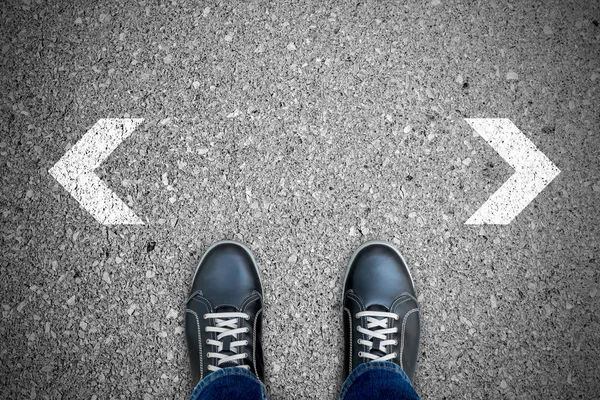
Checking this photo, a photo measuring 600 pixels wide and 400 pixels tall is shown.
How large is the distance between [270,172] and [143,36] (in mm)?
731

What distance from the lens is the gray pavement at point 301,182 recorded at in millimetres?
1218

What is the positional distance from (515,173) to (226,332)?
1.24 meters

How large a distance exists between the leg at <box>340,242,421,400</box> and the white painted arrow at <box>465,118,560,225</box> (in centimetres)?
36

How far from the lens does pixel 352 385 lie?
111 cm

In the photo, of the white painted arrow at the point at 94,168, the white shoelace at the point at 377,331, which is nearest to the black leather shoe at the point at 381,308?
the white shoelace at the point at 377,331

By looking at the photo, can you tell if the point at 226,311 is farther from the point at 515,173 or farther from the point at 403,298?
the point at 515,173

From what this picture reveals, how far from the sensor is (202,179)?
1.24 metres

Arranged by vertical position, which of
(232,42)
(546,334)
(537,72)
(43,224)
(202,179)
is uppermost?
(232,42)

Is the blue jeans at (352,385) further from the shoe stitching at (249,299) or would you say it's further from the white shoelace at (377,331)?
the shoe stitching at (249,299)

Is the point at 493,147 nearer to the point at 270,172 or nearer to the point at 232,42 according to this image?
the point at 270,172

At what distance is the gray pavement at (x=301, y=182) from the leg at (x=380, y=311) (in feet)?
0.16

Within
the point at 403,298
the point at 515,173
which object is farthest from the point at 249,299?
the point at 515,173

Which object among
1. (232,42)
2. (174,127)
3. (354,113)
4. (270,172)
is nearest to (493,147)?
(354,113)

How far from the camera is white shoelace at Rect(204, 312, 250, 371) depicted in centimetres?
118
